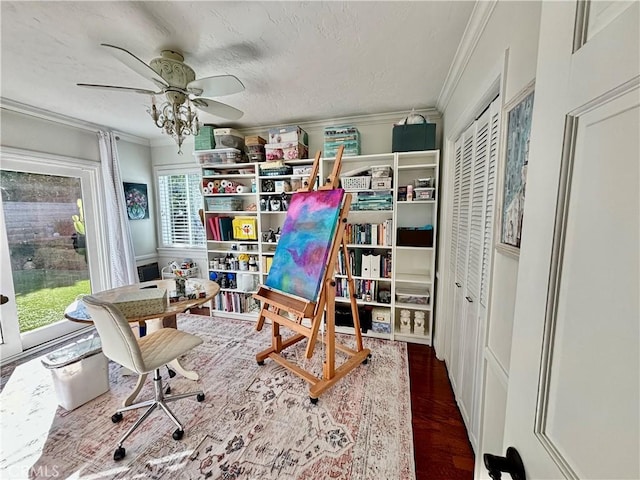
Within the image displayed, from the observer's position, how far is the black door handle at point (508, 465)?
0.55m

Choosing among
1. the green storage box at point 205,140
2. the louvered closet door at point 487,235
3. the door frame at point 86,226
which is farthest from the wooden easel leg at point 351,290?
the door frame at point 86,226

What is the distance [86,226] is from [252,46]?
302 cm

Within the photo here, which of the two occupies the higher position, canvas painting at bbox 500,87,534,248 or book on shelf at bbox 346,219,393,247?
canvas painting at bbox 500,87,534,248

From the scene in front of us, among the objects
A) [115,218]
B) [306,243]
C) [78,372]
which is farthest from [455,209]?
[115,218]

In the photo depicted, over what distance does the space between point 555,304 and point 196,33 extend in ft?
6.70

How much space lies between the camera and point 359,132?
2938 mm

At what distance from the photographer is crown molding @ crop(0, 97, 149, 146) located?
239 cm

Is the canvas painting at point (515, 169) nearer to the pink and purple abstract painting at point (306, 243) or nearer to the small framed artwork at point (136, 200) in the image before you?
the pink and purple abstract painting at point (306, 243)

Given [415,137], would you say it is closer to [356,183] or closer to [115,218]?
[356,183]

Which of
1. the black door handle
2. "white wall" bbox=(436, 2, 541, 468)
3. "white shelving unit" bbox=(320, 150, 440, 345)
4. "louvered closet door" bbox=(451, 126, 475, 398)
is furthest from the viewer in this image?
"white shelving unit" bbox=(320, 150, 440, 345)

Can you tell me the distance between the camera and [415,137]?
8.32ft

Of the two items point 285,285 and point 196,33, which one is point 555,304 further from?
point 196,33

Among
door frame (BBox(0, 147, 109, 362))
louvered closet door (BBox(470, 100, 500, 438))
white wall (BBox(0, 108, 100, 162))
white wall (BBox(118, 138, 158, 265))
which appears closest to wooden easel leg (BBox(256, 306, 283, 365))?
louvered closet door (BBox(470, 100, 500, 438))

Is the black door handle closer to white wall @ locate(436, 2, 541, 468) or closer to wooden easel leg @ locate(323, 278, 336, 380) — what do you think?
white wall @ locate(436, 2, 541, 468)
